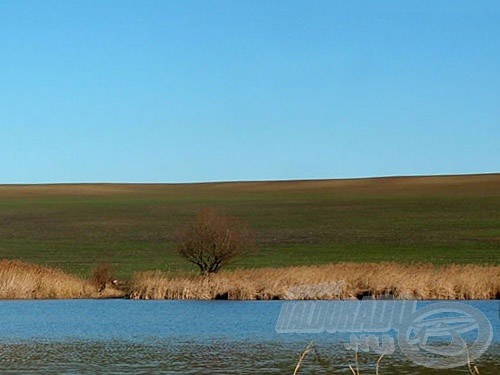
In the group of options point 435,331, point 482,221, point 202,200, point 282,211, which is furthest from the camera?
point 202,200

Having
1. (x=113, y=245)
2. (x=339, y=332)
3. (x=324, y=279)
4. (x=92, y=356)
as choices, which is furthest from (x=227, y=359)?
(x=113, y=245)

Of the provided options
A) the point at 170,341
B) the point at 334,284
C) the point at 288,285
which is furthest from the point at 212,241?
the point at 170,341

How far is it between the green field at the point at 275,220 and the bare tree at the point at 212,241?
9720 mm

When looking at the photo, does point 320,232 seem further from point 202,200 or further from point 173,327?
point 173,327

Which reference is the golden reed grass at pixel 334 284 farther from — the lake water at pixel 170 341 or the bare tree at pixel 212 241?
the bare tree at pixel 212 241

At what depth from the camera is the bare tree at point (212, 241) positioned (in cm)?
5259

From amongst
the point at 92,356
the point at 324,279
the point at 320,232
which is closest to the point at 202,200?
the point at 320,232

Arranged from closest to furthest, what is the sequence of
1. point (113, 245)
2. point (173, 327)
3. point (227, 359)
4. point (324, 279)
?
1. point (227, 359)
2. point (173, 327)
3. point (324, 279)
4. point (113, 245)

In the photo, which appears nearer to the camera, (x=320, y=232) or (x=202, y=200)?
(x=320, y=232)

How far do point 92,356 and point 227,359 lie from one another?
3.61 m

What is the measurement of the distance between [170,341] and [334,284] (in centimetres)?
1538

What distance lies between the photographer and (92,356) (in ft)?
96.4

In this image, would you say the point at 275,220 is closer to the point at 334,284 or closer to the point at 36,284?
the point at 36,284

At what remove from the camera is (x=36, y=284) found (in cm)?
4897
